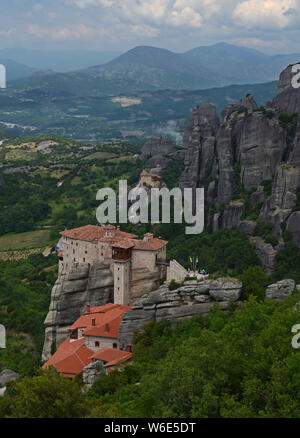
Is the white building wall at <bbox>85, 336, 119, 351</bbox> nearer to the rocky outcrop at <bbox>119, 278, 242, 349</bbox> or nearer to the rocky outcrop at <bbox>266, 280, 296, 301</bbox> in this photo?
the rocky outcrop at <bbox>119, 278, 242, 349</bbox>

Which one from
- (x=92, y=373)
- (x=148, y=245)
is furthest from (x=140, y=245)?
(x=92, y=373)

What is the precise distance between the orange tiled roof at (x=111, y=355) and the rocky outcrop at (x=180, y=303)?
4.34 feet

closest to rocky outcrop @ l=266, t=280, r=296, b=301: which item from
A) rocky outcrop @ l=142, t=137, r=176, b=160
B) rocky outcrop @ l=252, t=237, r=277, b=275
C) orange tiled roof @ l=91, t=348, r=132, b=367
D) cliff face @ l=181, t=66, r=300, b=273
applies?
orange tiled roof @ l=91, t=348, r=132, b=367

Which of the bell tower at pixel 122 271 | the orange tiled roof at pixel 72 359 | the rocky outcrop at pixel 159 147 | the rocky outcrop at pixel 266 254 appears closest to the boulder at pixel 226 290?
the orange tiled roof at pixel 72 359

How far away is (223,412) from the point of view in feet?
80.0

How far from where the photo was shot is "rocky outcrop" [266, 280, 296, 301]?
1628 inches

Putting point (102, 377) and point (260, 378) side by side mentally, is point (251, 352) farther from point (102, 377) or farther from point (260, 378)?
point (102, 377)

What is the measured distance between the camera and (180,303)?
44.2 meters

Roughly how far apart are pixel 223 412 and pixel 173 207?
7172 cm

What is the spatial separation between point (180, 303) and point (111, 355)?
6718 millimetres

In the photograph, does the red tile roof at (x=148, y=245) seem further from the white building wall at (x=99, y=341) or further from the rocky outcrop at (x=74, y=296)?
the white building wall at (x=99, y=341)

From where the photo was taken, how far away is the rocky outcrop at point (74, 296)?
55469mm

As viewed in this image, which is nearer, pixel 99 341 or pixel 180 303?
pixel 180 303

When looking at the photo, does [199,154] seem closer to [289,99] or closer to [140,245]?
[289,99]
